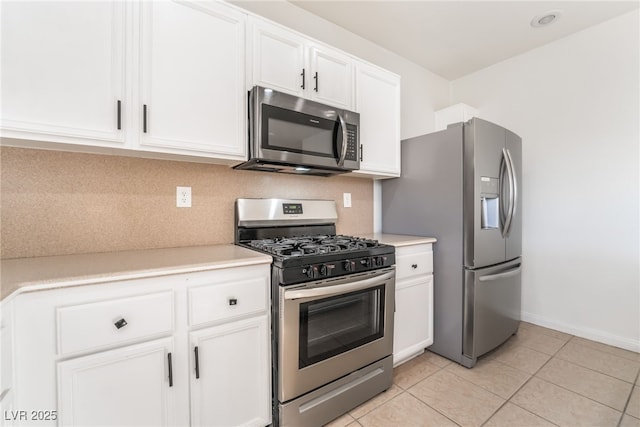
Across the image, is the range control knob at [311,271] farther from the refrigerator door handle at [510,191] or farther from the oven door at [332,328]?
the refrigerator door handle at [510,191]

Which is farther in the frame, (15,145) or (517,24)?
(517,24)

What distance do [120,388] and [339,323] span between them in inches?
39.3

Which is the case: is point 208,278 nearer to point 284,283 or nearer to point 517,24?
point 284,283

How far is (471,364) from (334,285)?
135 cm

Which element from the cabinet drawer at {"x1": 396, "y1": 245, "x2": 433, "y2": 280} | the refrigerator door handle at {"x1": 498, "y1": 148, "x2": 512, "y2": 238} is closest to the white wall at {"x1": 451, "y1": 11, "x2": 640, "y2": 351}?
the refrigerator door handle at {"x1": 498, "y1": 148, "x2": 512, "y2": 238}

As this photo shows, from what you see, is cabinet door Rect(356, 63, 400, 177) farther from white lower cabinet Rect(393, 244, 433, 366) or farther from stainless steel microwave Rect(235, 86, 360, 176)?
white lower cabinet Rect(393, 244, 433, 366)

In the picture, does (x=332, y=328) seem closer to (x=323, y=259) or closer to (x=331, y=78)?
(x=323, y=259)

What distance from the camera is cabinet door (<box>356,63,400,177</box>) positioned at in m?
2.18

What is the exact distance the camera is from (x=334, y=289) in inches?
58.8

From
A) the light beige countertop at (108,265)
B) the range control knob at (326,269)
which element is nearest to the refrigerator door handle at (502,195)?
the range control knob at (326,269)

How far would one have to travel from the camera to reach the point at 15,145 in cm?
128

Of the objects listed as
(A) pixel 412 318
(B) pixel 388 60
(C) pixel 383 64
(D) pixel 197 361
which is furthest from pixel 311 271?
(B) pixel 388 60

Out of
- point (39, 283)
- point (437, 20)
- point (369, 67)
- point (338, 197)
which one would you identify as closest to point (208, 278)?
point (39, 283)

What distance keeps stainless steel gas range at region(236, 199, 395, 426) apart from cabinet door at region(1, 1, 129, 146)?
2.80 feet
